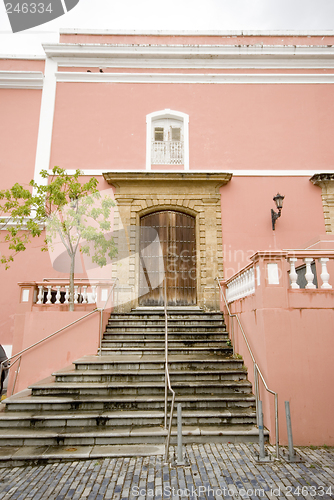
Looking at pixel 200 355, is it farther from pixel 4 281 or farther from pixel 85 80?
pixel 85 80

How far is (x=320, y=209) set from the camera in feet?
30.3

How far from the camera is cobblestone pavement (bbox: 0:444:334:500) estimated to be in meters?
3.30

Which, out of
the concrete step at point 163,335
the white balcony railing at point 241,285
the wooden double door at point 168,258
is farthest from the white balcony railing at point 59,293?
the white balcony railing at point 241,285

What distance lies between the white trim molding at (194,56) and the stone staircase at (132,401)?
28.2 ft

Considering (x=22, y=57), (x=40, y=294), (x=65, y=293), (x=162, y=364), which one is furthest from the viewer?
(x=22, y=57)

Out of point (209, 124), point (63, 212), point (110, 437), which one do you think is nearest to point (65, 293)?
point (63, 212)

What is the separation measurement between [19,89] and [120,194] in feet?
15.9

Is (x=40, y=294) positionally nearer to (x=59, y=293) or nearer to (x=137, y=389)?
(x=59, y=293)

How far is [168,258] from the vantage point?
9227mm

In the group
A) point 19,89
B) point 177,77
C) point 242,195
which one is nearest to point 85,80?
point 19,89

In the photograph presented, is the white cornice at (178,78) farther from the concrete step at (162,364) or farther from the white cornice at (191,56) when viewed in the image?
the concrete step at (162,364)

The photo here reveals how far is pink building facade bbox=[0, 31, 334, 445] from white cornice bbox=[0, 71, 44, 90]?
3 cm

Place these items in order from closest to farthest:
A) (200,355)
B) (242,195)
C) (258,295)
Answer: (258,295)
(200,355)
(242,195)

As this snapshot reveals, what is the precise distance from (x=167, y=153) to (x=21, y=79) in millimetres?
5090
